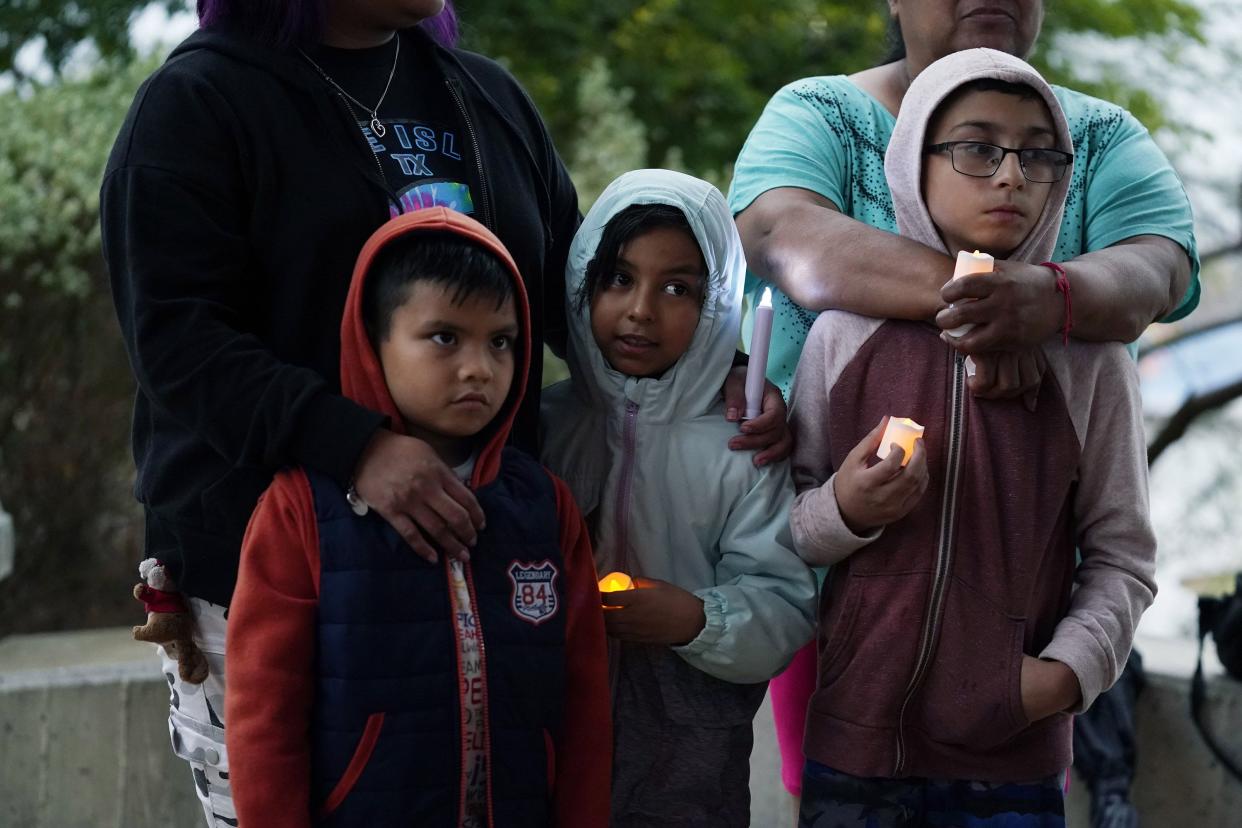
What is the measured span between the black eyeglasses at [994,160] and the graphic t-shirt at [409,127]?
0.76m

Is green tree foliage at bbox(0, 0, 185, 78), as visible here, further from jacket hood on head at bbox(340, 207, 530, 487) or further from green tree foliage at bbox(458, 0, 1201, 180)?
jacket hood on head at bbox(340, 207, 530, 487)

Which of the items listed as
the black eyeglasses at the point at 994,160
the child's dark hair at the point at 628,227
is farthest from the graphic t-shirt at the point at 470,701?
the black eyeglasses at the point at 994,160

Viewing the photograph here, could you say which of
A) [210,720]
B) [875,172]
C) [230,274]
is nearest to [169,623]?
[210,720]

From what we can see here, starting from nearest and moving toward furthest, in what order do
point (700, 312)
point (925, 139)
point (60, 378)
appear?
point (925, 139) → point (700, 312) → point (60, 378)

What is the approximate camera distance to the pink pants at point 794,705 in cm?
264

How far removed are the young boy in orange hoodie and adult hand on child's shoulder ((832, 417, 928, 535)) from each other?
0.41 m

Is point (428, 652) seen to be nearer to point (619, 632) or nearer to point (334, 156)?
point (619, 632)

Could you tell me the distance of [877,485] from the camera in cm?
218

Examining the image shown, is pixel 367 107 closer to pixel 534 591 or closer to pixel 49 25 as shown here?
pixel 534 591

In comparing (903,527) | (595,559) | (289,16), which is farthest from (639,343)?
(289,16)

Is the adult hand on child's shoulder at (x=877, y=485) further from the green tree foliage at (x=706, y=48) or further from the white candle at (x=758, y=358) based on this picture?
the green tree foliage at (x=706, y=48)

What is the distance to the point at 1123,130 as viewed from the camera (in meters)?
2.53

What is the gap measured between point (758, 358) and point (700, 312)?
125mm

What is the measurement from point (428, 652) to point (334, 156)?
28.9 inches
